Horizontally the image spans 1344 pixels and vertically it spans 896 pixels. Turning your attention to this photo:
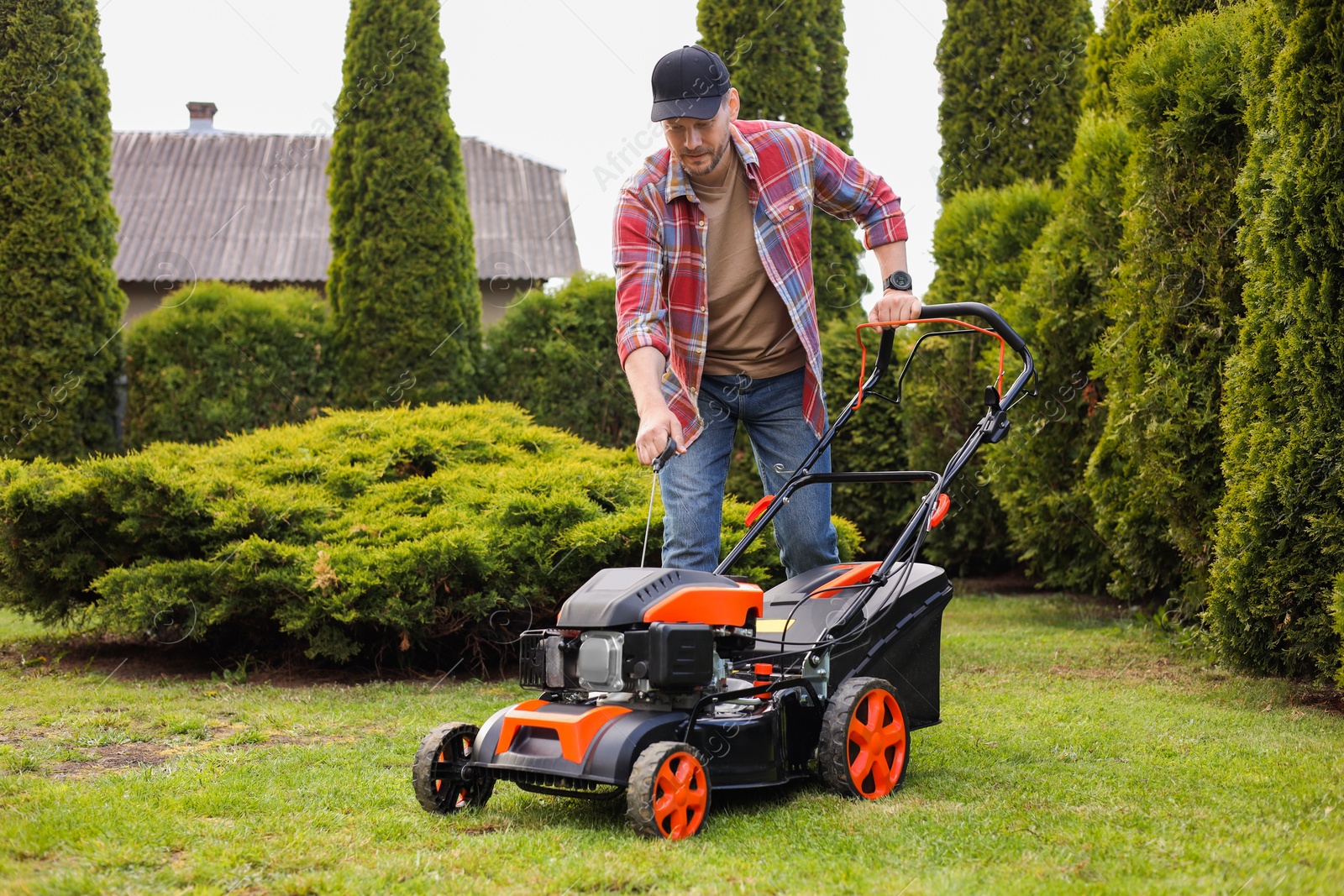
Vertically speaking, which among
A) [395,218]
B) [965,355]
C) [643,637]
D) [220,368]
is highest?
[395,218]

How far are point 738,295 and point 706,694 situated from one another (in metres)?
1.17

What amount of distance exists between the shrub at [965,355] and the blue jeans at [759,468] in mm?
4286

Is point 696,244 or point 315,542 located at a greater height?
Answer: point 696,244

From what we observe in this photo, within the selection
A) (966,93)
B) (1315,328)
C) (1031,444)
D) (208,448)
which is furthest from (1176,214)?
(966,93)

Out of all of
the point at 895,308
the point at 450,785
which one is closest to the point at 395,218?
the point at 895,308

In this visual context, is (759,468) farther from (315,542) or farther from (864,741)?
(315,542)

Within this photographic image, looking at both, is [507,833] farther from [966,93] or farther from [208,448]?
[966,93]

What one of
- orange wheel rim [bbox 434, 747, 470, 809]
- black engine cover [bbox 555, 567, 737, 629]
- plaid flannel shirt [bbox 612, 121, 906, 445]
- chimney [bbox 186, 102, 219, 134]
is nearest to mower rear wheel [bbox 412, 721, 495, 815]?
orange wheel rim [bbox 434, 747, 470, 809]

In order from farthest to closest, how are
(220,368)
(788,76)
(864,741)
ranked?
(788,76), (220,368), (864,741)

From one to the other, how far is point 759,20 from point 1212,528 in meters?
6.28

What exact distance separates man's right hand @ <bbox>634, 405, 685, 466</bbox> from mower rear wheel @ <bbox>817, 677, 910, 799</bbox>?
0.74 metres

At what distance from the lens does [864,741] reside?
299cm

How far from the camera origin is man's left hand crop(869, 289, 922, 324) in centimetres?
329

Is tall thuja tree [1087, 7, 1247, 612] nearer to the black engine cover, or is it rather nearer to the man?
the man
